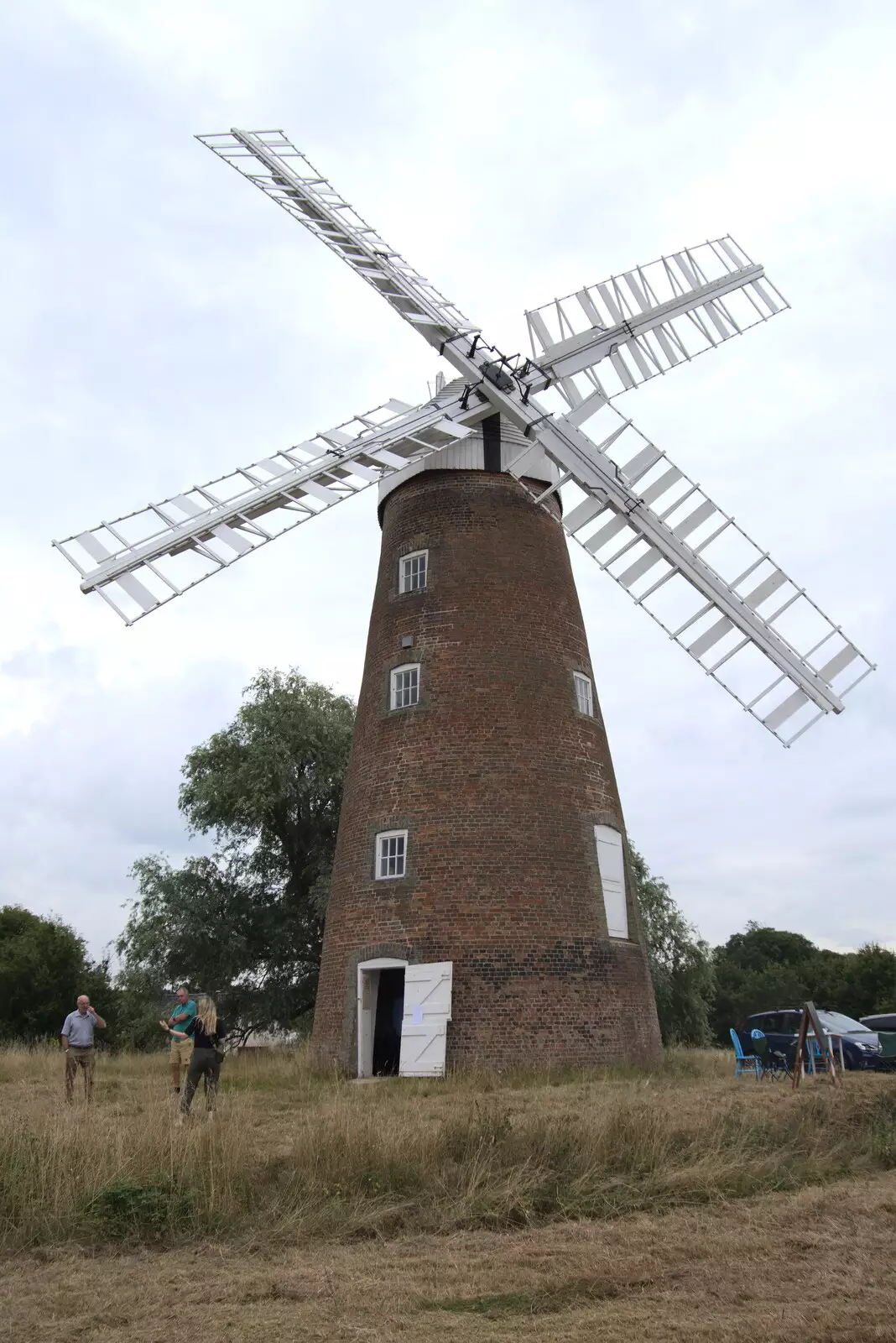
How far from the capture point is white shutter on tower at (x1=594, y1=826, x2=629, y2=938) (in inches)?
680

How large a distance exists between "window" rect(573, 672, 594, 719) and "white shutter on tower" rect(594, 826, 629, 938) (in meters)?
1.97

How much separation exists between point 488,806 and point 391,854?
5.69ft

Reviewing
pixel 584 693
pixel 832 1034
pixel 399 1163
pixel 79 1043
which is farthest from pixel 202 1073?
pixel 832 1034

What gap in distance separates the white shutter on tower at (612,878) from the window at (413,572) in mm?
4939

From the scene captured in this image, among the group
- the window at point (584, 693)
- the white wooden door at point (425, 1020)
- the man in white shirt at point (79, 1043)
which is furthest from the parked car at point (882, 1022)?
the man in white shirt at point (79, 1043)

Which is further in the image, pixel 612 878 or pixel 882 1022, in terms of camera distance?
pixel 882 1022

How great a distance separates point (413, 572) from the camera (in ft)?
61.8

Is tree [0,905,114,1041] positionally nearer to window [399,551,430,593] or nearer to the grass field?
window [399,551,430,593]

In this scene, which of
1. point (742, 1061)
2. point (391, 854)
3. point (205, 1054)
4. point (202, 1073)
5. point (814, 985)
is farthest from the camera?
point (814, 985)

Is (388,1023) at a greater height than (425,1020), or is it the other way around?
(388,1023)

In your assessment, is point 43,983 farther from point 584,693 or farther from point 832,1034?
point 832,1034

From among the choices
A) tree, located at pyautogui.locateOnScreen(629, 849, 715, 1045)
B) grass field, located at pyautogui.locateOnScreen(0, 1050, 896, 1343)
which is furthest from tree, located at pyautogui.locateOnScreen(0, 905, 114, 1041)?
grass field, located at pyautogui.locateOnScreen(0, 1050, 896, 1343)

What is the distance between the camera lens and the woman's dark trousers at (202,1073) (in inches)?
432

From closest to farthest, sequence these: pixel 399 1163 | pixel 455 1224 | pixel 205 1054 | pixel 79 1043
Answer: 1. pixel 455 1224
2. pixel 399 1163
3. pixel 205 1054
4. pixel 79 1043
